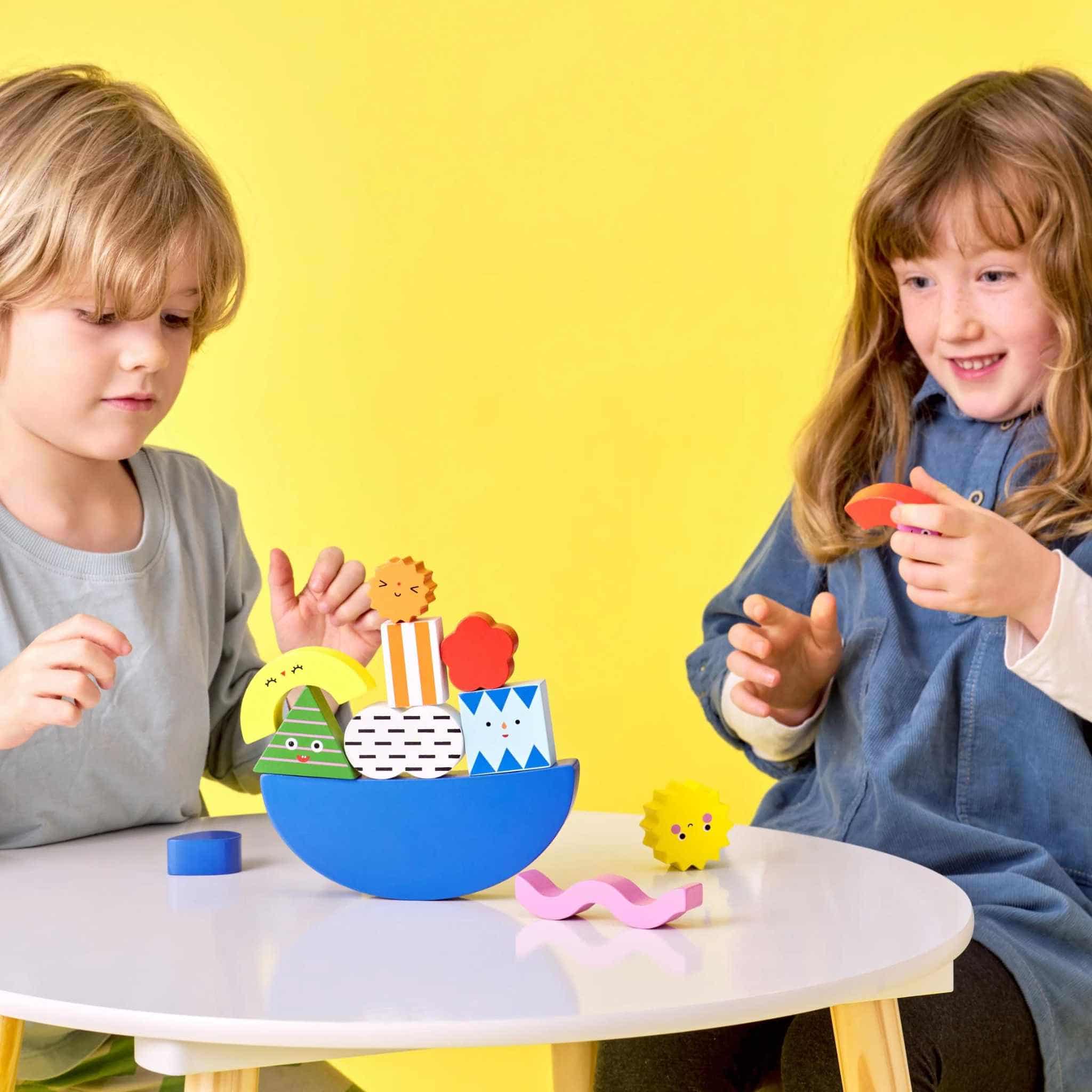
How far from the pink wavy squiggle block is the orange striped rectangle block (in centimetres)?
10

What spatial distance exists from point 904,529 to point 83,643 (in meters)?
0.52

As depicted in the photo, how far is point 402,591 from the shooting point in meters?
0.74

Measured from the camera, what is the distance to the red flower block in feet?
2.38

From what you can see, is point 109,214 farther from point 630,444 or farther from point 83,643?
point 630,444

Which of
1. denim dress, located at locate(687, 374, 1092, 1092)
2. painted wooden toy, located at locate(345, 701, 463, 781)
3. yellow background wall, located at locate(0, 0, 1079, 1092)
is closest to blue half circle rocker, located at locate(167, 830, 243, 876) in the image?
painted wooden toy, located at locate(345, 701, 463, 781)

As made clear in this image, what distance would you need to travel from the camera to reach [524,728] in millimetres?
711

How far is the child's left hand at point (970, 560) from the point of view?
0.85m

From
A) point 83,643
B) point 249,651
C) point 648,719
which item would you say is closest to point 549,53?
point 648,719

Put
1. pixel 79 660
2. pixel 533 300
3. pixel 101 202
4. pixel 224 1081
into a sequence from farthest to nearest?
pixel 533 300 → pixel 101 202 → pixel 79 660 → pixel 224 1081

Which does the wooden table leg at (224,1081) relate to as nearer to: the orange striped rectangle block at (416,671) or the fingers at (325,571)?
the orange striped rectangle block at (416,671)

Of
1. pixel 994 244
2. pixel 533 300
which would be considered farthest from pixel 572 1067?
pixel 533 300

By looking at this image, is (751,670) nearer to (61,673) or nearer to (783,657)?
(783,657)

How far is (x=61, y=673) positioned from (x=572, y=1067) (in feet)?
1.40

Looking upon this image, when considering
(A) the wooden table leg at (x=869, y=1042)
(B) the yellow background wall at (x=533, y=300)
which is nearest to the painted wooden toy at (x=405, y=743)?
(A) the wooden table leg at (x=869, y=1042)
